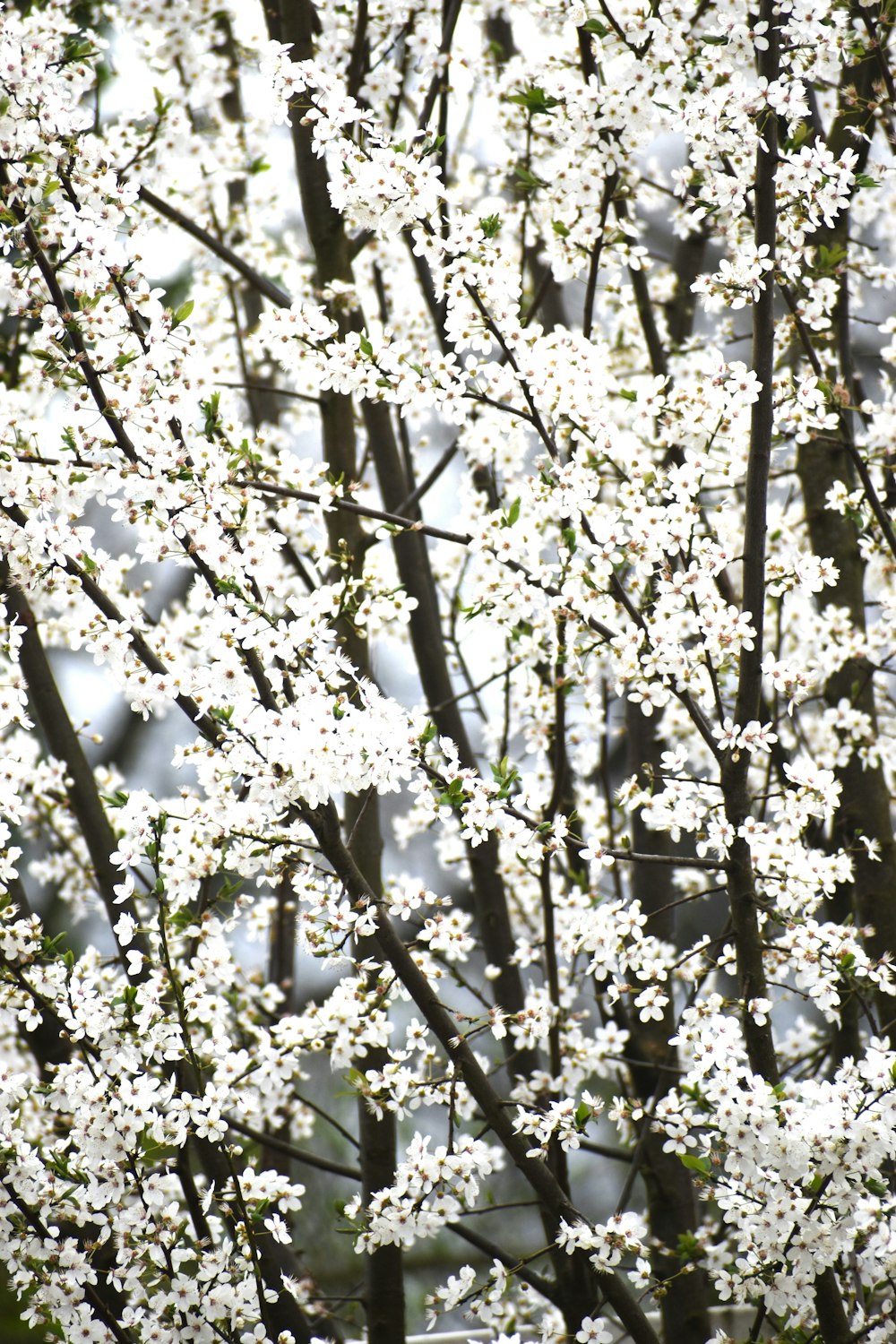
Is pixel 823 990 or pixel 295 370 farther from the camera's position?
pixel 295 370

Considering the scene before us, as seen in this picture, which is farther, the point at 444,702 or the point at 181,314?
the point at 444,702

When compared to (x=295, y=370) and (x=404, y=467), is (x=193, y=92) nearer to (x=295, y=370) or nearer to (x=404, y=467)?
(x=404, y=467)

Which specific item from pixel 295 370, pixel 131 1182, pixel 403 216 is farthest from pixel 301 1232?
pixel 403 216

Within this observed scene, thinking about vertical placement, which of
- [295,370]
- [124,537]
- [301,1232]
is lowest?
[301,1232]

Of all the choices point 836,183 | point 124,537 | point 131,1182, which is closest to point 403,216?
point 836,183

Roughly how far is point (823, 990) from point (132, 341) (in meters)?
2.15

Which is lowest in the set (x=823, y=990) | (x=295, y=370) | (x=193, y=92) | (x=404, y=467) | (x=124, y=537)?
(x=823, y=990)

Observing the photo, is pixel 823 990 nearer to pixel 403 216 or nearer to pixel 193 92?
pixel 403 216

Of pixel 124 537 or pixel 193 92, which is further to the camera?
pixel 124 537

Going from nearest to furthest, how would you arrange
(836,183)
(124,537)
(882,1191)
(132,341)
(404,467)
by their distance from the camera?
(882,1191) → (836,183) → (132,341) → (404,467) → (124,537)

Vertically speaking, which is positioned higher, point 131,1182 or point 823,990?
point 823,990

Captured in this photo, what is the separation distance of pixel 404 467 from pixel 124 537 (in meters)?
6.59

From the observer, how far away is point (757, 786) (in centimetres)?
449

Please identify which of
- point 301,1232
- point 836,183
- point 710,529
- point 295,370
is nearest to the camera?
point 836,183
